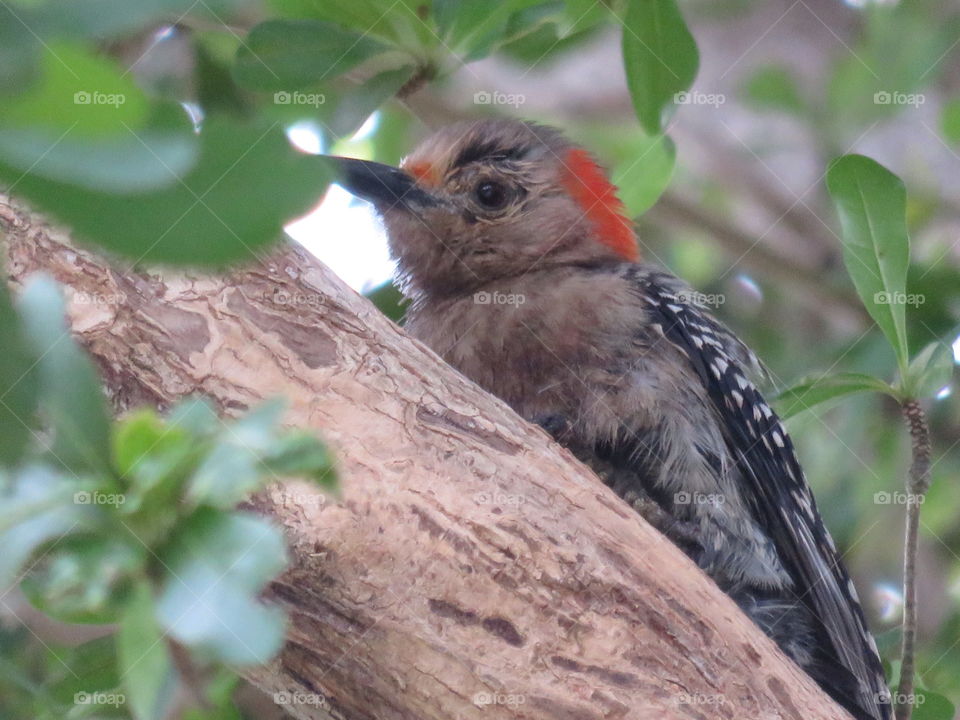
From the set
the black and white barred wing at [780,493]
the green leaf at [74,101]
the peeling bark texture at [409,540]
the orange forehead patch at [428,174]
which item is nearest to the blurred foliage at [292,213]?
the green leaf at [74,101]

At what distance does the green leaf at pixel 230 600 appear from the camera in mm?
1354

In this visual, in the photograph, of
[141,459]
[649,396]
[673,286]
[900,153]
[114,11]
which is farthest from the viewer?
[900,153]

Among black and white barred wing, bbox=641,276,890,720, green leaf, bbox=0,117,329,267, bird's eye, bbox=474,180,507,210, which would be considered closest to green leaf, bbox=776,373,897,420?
black and white barred wing, bbox=641,276,890,720

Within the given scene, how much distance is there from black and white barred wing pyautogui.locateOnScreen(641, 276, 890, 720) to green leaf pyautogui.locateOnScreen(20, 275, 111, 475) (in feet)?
8.50

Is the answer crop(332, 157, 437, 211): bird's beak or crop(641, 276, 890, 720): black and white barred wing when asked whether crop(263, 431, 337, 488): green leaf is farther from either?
crop(332, 157, 437, 211): bird's beak

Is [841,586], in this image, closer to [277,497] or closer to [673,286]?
[673,286]

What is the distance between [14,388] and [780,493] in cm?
304

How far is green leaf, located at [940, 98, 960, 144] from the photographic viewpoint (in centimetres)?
579

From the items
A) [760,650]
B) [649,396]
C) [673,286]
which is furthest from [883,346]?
[760,650]

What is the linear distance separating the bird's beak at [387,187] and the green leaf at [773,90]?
9.02ft

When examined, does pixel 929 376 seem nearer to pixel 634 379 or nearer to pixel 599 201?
pixel 634 379

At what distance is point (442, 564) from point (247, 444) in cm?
114

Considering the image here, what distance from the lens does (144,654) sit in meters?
1.51

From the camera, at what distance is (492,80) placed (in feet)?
22.4
